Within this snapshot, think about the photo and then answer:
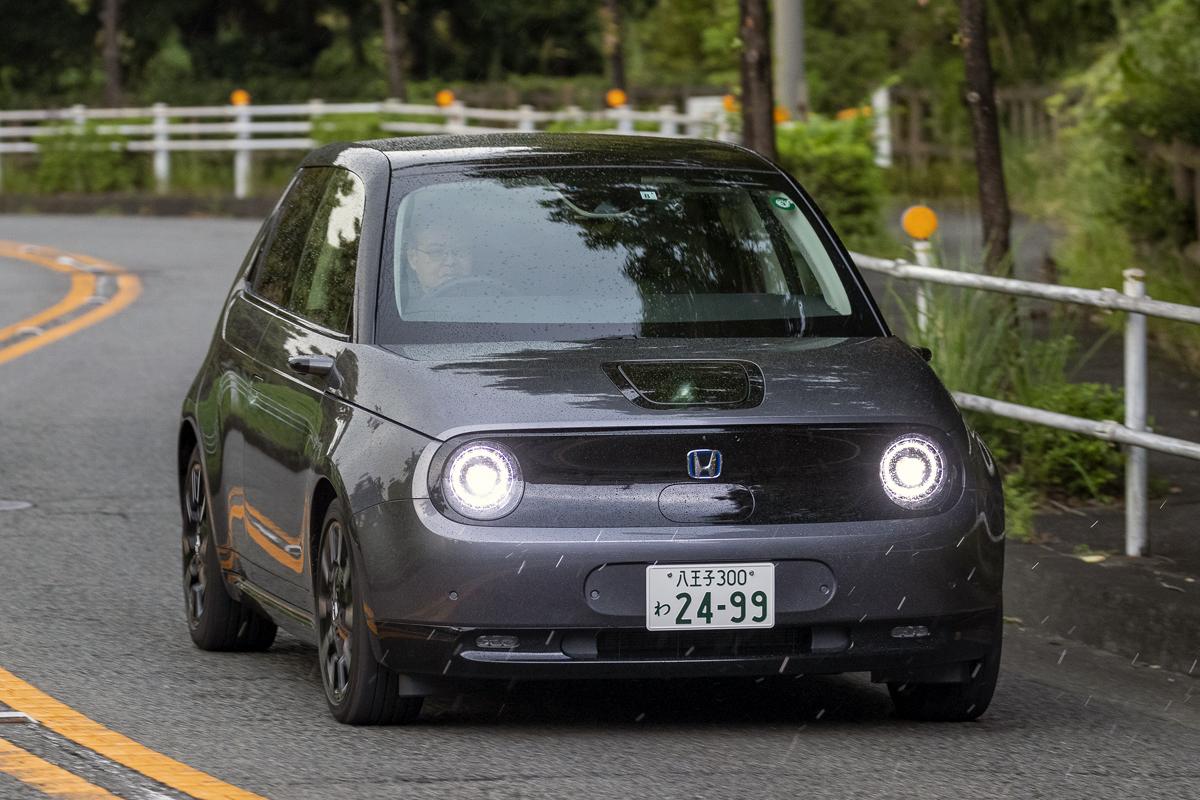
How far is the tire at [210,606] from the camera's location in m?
7.75

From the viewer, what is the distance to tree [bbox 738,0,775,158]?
1441cm

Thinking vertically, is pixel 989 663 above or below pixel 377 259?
below

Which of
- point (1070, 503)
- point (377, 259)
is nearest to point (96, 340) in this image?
point (1070, 503)

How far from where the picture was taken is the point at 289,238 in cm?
782

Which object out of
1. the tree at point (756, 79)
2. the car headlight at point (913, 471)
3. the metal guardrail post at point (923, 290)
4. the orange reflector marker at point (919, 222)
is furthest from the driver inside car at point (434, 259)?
the tree at point (756, 79)

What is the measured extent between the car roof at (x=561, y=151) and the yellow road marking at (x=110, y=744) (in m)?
1.80

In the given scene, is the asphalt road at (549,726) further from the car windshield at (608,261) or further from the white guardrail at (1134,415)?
the car windshield at (608,261)

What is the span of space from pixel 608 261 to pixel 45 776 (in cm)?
214

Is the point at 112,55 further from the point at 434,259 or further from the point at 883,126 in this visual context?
the point at 434,259

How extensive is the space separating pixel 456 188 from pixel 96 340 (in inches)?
440

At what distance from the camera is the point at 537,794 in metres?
5.66

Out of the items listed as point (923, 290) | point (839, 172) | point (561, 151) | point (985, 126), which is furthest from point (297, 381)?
point (839, 172)

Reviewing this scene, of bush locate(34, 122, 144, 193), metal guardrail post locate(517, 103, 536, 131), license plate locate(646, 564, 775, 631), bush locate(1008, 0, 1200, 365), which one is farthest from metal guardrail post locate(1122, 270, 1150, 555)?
bush locate(34, 122, 144, 193)

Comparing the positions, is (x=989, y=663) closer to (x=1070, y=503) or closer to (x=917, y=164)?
(x=1070, y=503)
